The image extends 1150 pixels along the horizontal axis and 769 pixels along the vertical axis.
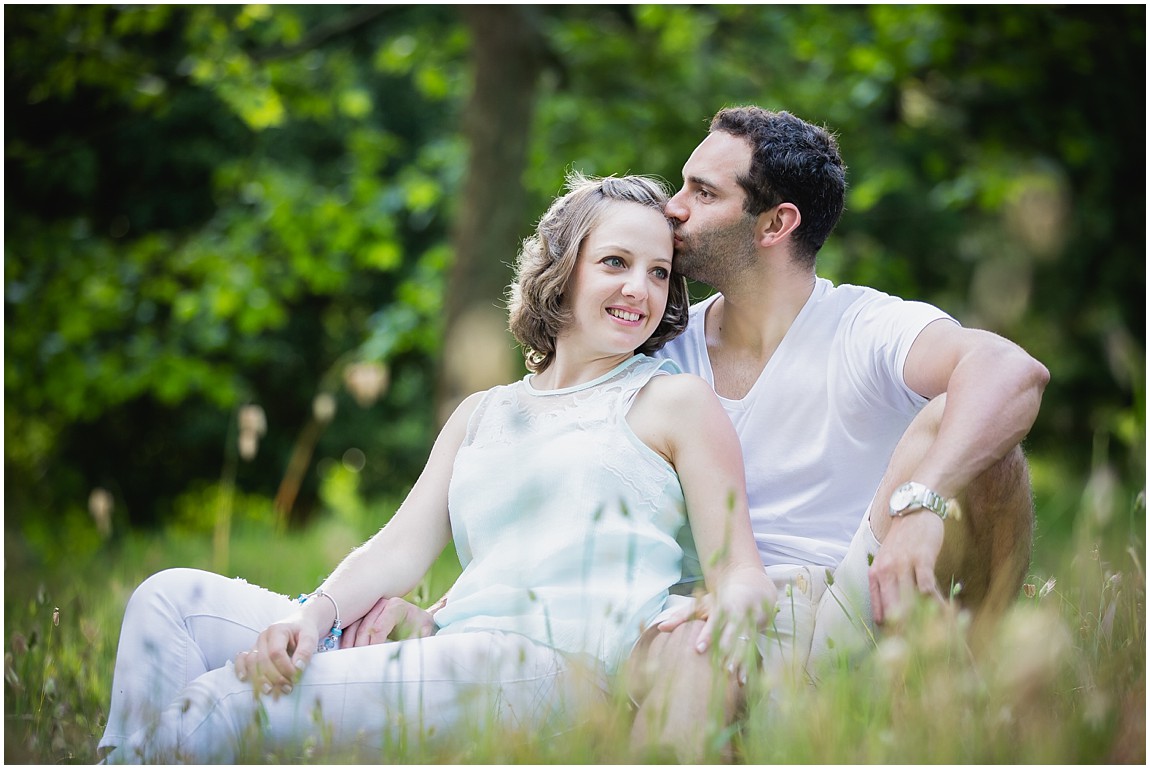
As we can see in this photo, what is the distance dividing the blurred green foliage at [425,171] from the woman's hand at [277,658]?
120 inches

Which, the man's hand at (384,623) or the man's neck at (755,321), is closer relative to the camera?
the man's hand at (384,623)

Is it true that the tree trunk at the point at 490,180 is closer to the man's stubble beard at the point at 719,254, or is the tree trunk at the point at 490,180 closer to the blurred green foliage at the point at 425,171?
the blurred green foliage at the point at 425,171

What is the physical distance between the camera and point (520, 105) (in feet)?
21.8

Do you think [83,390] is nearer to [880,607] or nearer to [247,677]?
[247,677]

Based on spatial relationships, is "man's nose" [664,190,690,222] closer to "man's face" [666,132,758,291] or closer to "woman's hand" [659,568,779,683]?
"man's face" [666,132,758,291]

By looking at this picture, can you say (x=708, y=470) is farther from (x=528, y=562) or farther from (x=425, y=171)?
(x=425, y=171)

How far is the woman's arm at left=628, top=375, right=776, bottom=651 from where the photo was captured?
6.93ft

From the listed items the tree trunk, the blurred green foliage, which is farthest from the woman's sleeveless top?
the tree trunk

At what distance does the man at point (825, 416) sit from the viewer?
2.14m

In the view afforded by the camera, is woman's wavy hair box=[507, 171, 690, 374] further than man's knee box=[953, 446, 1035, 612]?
Yes

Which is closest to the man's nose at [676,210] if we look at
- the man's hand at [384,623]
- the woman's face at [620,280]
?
the woman's face at [620,280]

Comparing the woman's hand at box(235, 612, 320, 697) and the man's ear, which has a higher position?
the man's ear

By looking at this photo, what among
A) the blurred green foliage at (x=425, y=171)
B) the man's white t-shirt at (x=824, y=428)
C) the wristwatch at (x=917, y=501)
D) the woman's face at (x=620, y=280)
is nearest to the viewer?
the wristwatch at (x=917, y=501)

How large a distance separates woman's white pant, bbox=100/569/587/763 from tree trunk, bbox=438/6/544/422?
4243 millimetres
